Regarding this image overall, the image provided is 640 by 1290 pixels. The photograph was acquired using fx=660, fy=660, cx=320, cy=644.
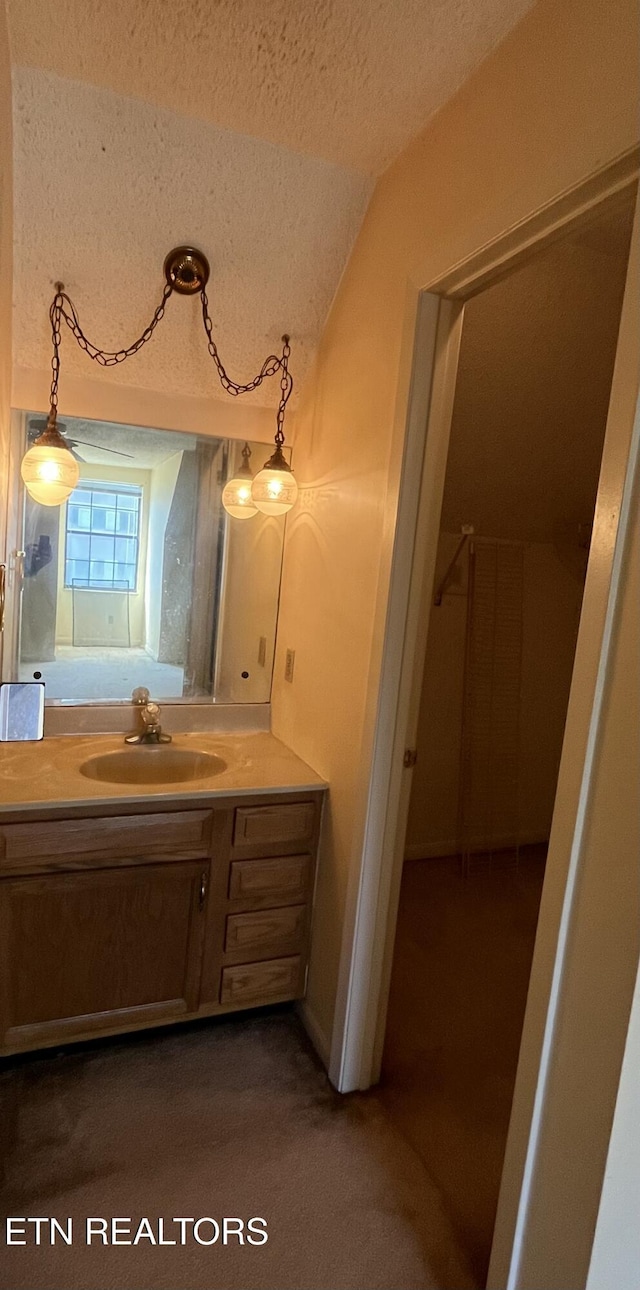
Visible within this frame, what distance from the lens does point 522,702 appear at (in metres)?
3.40

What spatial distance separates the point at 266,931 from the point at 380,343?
1.69 m

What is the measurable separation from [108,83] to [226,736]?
1824mm

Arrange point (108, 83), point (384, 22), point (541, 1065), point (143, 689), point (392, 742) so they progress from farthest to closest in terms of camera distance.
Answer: point (143, 689) < point (392, 742) < point (108, 83) < point (384, 22) < point (541, 1065)

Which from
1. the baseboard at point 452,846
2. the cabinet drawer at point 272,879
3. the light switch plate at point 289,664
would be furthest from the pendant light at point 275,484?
the baseboard at point 452,846

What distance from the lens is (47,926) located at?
1.72 meters

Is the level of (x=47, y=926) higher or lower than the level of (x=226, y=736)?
lower

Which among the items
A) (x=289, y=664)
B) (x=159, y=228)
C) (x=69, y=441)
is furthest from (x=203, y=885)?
(x=159, y=228)

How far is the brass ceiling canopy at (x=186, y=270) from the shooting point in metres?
1.84

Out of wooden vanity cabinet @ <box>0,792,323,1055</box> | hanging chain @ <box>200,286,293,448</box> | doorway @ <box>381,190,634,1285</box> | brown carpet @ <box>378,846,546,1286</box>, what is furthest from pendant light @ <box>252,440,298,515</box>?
brown carpet @ <box>378,846,546,1286</box>

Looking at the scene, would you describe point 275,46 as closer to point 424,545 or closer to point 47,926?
point 424,545

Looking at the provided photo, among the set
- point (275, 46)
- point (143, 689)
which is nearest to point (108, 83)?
point (275, 46)

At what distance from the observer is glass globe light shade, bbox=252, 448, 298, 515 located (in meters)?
2.04

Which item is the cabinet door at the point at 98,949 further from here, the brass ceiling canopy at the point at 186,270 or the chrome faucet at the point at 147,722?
the brass ceiling canopy at the point at 186,270

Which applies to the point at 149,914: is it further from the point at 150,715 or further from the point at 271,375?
the point at 271,375
